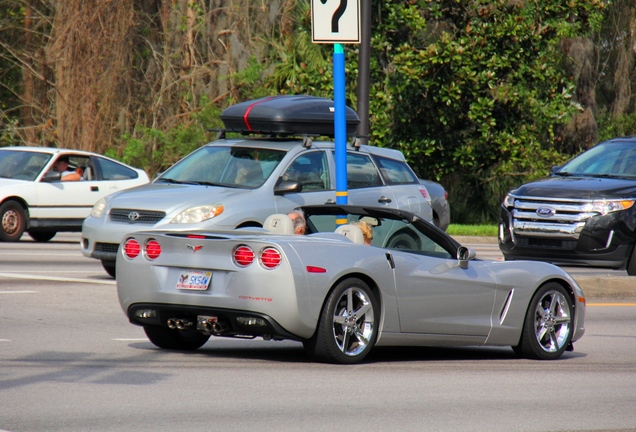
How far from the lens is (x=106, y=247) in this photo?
1391cm

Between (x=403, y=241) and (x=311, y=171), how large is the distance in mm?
5443

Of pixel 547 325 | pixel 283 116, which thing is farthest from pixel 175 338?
pixel 283 116

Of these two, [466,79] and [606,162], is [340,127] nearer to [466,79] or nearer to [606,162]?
[606,162]

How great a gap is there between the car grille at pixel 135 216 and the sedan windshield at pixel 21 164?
6.83 metres

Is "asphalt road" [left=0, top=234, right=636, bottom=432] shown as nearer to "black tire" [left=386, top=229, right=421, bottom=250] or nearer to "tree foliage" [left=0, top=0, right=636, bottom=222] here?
"black tire" [left=386, top=229, right=421, bottom=250]

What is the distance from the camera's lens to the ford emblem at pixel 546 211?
1495 centimetres

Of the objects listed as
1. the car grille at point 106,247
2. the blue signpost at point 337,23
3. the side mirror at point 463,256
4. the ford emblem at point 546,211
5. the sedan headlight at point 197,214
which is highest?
the blue signpost at point 337,23

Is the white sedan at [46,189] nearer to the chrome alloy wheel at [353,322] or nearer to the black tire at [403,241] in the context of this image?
the black tire at [403,241]

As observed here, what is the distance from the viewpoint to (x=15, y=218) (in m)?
20.0

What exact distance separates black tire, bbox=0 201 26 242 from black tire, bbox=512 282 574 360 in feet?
39.0

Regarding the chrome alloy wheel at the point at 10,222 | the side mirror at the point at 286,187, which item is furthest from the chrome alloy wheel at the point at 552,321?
the chrome alloy wheel at the point at 10,222

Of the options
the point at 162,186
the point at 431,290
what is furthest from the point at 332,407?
the point at 162,186

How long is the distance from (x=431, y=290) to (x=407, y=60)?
1870 centimetres

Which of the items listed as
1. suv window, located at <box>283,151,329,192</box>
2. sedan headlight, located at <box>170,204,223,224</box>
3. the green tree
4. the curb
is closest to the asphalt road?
sedan headlight, located at <box>170,204,223,224</box>
